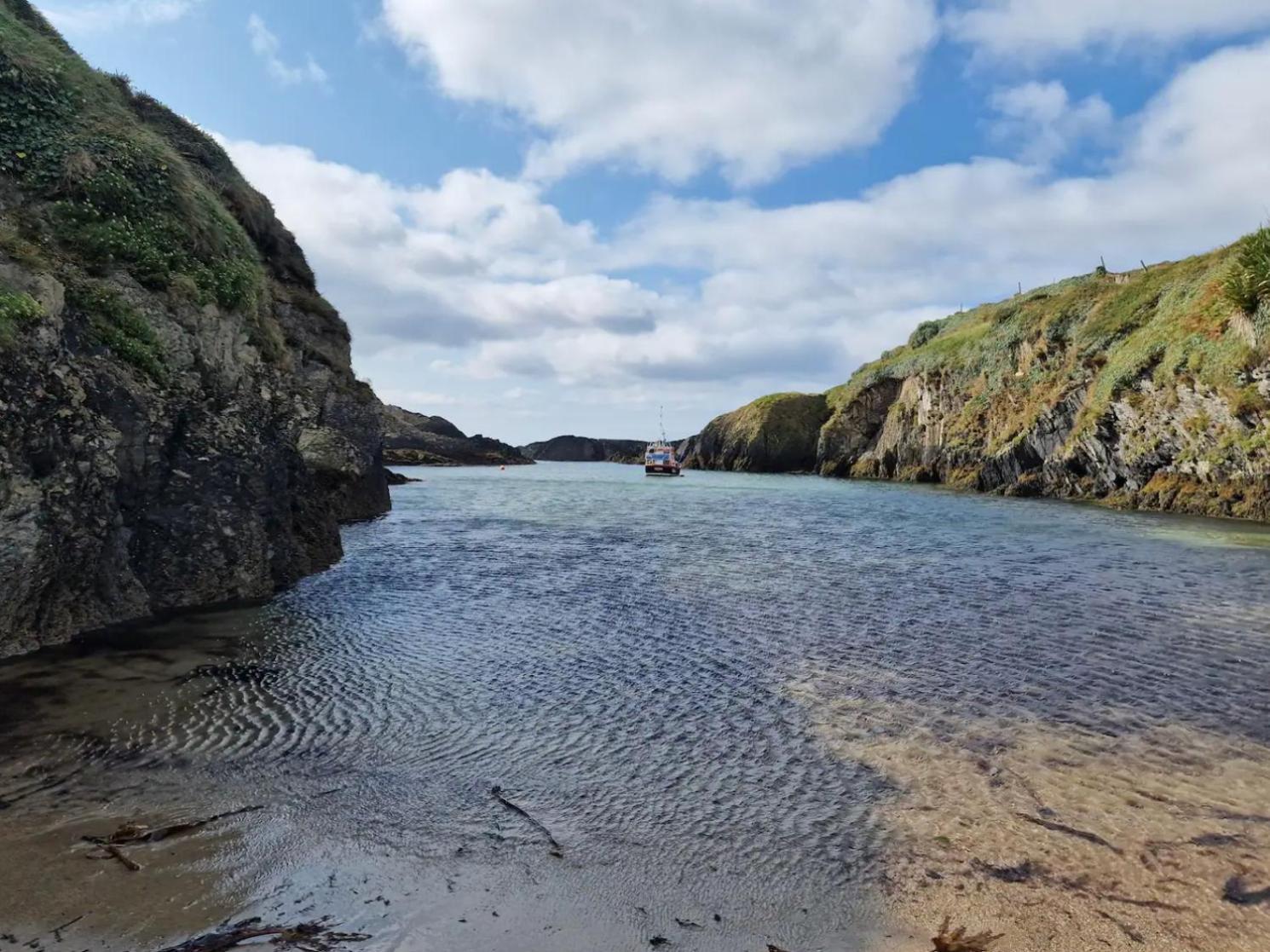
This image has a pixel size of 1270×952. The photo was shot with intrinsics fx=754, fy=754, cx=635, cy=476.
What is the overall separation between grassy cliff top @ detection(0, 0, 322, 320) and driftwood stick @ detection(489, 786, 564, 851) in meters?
12.6

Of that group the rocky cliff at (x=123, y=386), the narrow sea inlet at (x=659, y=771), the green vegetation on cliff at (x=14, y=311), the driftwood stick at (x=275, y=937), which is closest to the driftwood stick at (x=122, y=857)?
the narrow sea inlet at (x=659, y=771)

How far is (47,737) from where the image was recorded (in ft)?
26.4

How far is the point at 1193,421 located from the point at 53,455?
44.8 meters

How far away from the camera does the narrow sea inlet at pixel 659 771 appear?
5.34m

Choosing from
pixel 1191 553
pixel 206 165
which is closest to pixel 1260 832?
pixel 1191 553

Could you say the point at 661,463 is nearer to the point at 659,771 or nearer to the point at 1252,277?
the point at 1252,277

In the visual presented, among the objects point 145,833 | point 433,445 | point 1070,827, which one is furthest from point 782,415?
point 145,833

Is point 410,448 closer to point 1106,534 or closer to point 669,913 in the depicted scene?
point 1106,534

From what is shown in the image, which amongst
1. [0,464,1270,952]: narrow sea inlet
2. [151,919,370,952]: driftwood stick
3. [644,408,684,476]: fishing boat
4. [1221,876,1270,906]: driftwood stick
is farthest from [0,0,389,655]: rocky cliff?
[644,408,684,476]: fishing boat

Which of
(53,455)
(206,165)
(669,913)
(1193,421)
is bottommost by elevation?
(669,913)

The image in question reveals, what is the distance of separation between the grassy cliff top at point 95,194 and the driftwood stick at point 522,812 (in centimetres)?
1264

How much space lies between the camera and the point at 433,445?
125250 millimetres

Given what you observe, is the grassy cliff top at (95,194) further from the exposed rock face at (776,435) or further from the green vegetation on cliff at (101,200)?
the exposed rock face at (776,435)

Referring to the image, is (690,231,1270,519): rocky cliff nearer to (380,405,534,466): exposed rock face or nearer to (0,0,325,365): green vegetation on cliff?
(0,0,325,365): green vegetation on cliff
